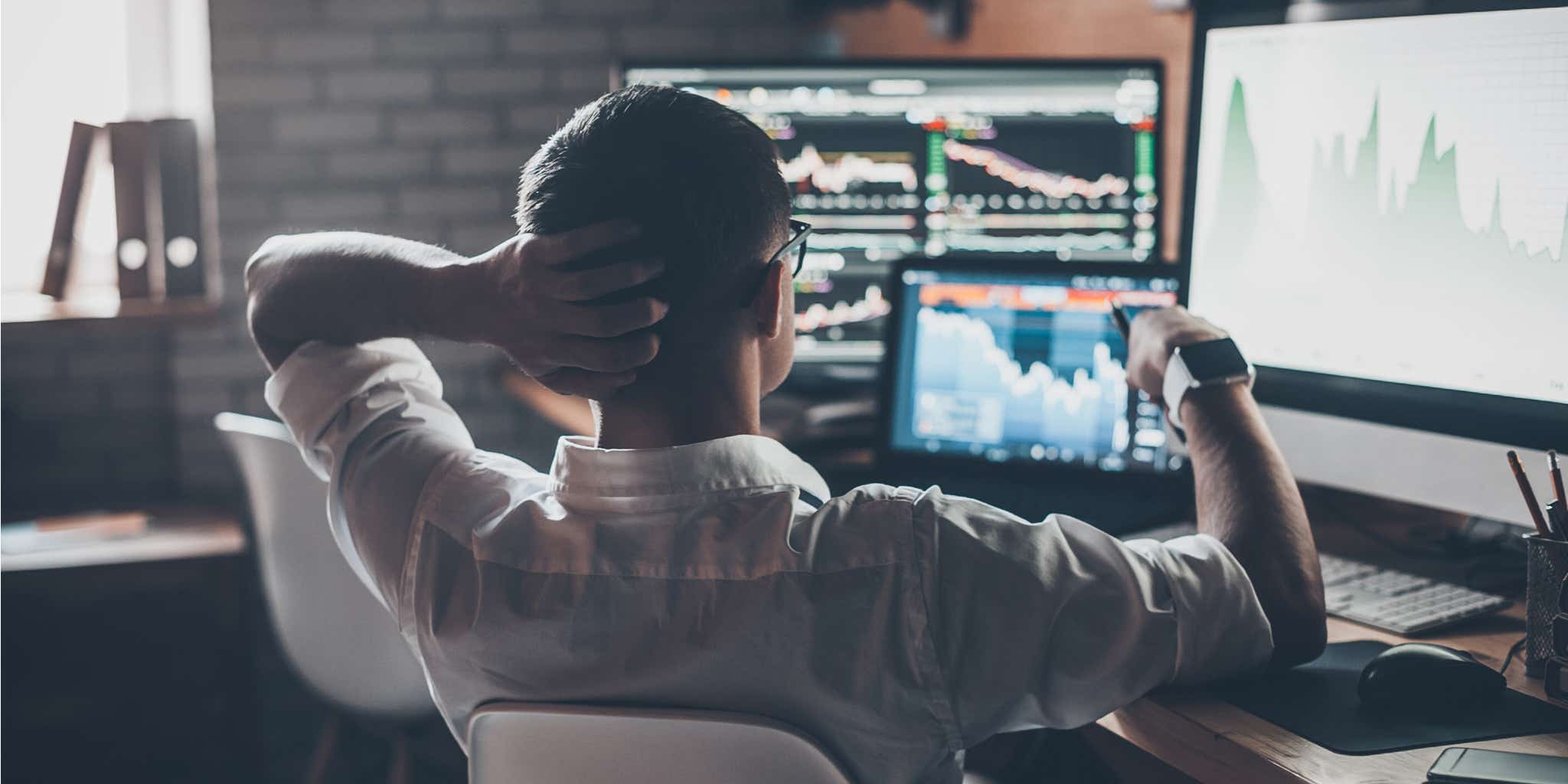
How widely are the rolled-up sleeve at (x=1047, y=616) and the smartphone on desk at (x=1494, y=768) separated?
160 mm

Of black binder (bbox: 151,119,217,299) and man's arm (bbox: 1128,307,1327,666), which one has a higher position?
black binder (bbox: 151,119,217,299)

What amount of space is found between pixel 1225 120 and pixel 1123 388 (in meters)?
0.33

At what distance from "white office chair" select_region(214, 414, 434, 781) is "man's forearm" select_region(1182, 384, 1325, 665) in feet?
3.62

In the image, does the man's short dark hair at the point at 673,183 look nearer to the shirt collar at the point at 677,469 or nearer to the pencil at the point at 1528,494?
the shirt collar at the point at 677,469

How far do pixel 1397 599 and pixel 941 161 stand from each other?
966 millimetres

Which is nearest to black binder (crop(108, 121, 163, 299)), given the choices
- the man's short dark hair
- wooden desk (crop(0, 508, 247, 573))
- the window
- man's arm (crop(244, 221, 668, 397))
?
the window

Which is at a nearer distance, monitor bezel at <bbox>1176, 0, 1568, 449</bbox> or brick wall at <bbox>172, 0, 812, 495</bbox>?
monitor bezel at <bbox>1176, 0, 1568, 449</bbox>

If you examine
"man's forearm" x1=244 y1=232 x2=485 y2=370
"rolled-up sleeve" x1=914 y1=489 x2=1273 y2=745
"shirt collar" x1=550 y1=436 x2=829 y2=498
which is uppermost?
"man's forearm" x1=244 y1=232 x2=485 y2=370

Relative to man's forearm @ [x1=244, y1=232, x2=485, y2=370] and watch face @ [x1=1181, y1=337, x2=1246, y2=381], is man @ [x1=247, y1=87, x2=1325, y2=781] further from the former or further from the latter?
watch face @ [x1=1181, y1=337, x2=1246, y2=381]

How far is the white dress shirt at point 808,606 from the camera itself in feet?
2.63

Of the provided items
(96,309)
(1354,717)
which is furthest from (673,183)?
(96,309)

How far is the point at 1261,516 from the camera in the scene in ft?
3.13

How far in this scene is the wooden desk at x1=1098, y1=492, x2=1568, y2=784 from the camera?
85 centimetres

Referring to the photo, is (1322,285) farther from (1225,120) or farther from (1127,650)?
(1127,650)
